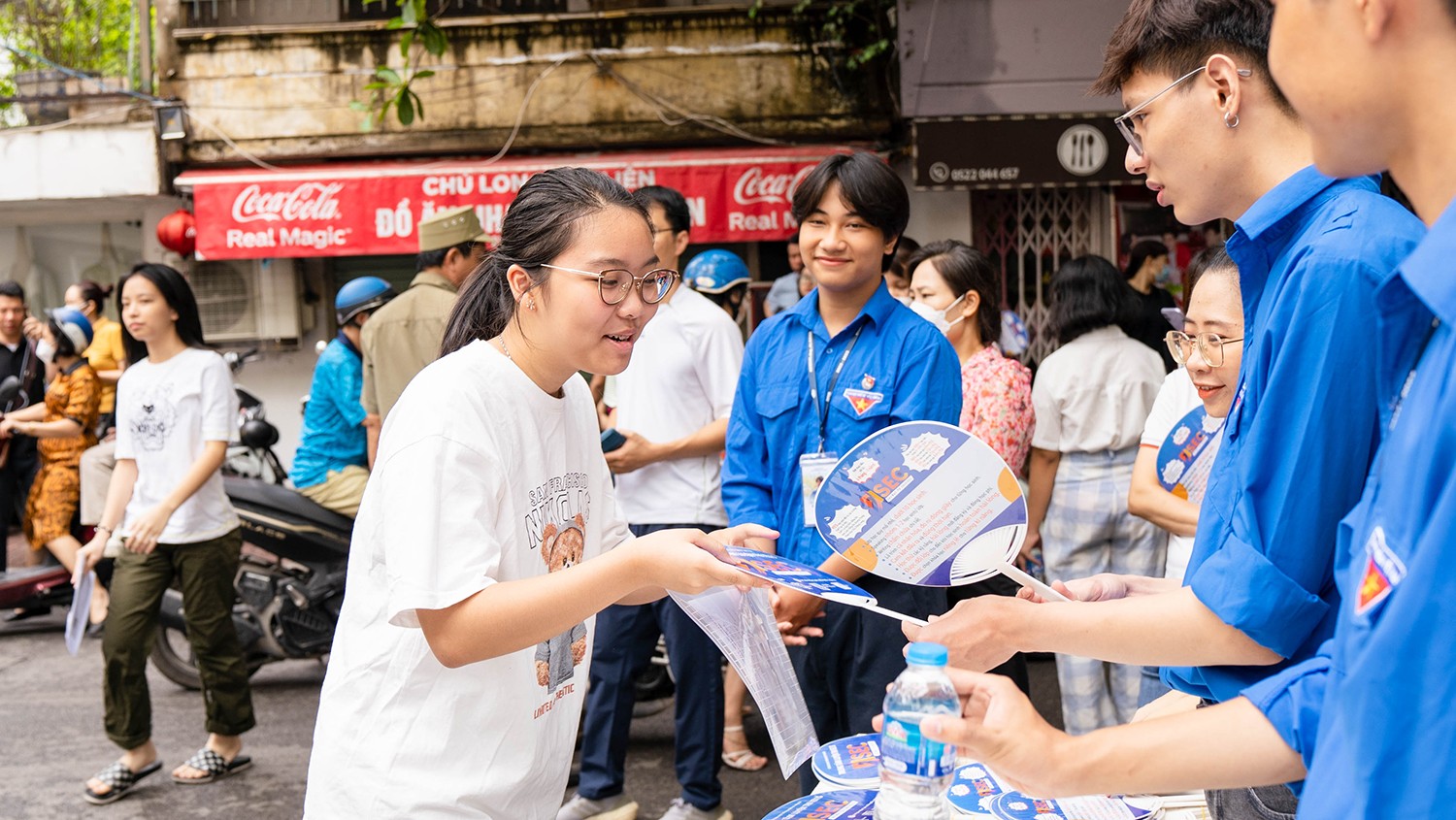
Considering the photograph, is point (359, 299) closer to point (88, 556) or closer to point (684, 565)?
point (88, 556)

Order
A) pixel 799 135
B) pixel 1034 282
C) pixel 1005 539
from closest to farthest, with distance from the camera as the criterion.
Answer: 1. pixel 1005 539
2. pixel 1034 282
3. pixel 799 135

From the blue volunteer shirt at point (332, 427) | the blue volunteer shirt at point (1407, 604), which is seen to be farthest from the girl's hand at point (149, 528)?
the blue volunteer shirt at point (1407, 604)

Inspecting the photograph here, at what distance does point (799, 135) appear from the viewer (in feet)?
28.9

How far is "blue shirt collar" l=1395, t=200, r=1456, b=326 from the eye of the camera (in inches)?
35.5

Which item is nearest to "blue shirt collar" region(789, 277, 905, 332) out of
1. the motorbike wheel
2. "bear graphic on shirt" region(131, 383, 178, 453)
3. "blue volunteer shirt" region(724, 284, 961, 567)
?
"blue volunteer shirt" region(724, 284, 961, 567)

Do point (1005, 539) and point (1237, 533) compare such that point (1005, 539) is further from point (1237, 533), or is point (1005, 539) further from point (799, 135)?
point (799, 135)

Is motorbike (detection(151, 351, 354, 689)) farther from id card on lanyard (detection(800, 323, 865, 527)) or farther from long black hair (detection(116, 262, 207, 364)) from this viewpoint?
id card on lanyard (detection(800, 323, 865, 527))

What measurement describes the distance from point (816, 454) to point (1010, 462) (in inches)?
49.0

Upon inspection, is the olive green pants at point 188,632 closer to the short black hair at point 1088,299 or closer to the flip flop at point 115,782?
the flip flop at point 115,782

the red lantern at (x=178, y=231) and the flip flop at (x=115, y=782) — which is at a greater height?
the red lantern at (x=178, y=231)

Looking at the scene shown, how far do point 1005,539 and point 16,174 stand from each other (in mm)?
10017

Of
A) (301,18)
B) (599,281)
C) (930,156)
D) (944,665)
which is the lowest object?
(944,665)

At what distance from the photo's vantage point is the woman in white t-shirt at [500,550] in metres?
1.63

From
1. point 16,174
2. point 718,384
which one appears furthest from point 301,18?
point 718,384
